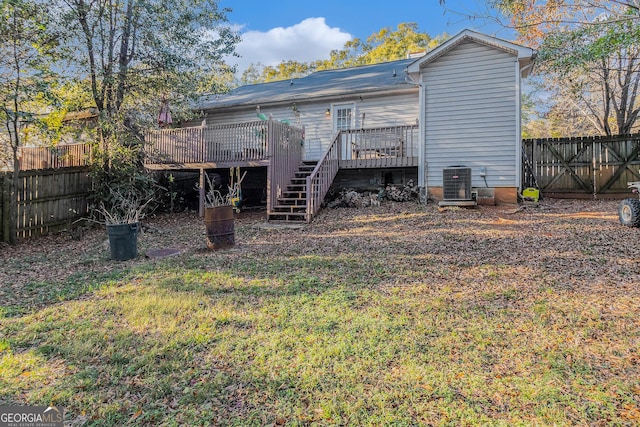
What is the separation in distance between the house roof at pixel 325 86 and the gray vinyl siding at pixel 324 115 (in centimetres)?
32

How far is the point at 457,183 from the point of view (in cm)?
938

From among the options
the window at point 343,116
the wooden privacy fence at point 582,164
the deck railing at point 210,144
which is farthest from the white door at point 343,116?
the wooden privacy fence at point 582,164

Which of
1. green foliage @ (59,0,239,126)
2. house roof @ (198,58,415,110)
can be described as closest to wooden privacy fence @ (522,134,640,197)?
house roof @ (198,58,415,110)

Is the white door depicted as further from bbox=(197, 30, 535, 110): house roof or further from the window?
bbox=(197, 30, 535, 110): house roof

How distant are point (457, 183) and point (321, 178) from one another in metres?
3.53

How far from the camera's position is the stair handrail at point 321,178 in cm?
893

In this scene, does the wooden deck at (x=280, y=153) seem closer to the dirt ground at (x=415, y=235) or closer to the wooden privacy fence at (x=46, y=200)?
the dirt ground at (x=415, y=235)

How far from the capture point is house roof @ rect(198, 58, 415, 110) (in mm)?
12353

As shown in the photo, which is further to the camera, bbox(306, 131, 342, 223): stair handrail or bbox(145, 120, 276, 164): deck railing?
bbox(145, 120, 276, 164): deck railing

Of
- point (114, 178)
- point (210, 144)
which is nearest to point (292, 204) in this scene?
point (210, 144)

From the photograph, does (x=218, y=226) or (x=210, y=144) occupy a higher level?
(x=210, y=144)

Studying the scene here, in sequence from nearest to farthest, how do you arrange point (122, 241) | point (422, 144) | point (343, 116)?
point (122, 241)
point (422, 144)
point (343, 116)

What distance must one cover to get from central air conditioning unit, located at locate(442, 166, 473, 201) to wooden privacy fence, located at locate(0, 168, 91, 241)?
9485 mm

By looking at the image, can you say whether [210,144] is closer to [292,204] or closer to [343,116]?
[292,204]
